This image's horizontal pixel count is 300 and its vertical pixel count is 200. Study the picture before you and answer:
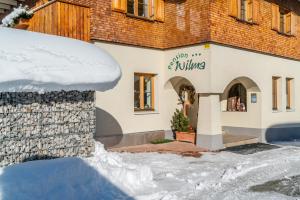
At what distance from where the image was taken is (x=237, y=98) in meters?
16.0

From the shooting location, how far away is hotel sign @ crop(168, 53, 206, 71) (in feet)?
40.9

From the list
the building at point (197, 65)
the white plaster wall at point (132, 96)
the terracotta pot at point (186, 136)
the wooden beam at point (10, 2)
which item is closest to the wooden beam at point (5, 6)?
the wooden beam at point (10, 2)

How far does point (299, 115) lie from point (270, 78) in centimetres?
306

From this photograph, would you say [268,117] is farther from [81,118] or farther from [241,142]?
[81,118]

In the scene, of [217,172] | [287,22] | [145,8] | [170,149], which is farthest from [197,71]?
[287,22]

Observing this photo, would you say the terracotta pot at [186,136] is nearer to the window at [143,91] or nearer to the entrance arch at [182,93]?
the entrance arch at [182,93]

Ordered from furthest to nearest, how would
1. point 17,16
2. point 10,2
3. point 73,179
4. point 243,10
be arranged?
point 10,2
point 243,10
point 17,16
point 73,179

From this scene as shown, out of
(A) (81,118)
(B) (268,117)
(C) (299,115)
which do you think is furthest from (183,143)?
(C) (299,115)

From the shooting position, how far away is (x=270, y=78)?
1505cm

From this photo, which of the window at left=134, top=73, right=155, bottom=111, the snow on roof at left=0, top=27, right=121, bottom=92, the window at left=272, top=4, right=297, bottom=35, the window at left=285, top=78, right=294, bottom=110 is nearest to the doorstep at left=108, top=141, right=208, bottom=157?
the window at left=134, top=73, right=155, bottom=111

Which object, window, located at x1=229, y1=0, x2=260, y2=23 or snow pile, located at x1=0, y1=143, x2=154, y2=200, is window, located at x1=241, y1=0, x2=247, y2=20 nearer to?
window, located at x1=229, y1=0, x2=260, y2=23

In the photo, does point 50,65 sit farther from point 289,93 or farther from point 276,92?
point 289,93

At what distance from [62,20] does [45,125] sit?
4.14m

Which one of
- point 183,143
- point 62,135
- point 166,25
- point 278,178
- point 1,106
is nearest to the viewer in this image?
point 1,106
